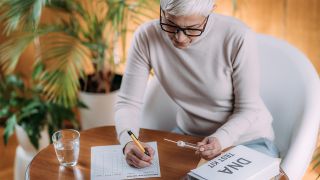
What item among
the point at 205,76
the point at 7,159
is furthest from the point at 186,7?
the point at 7,159

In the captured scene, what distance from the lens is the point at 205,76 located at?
5.21 ft

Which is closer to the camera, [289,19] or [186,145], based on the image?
[186,145]

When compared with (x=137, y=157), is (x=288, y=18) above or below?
above

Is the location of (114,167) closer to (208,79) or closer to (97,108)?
(208,79)

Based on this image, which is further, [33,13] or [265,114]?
[33,13]

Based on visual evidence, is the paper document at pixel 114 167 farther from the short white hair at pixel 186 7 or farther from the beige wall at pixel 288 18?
the beige wall at pixel 288 18

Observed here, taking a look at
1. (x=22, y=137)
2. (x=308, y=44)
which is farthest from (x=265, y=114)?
(x=22, y=137)

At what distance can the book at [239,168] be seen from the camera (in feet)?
3.79

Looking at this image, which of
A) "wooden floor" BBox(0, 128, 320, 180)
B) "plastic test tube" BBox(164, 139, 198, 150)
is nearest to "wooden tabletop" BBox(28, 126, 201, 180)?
"plastic test tube" BBox(164, 139, 198, 150)

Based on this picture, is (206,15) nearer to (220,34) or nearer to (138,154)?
(220,34)

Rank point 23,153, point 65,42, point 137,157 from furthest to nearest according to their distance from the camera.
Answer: point 23,153 → point 65,42 → point 137,157

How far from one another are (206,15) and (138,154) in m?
0.48

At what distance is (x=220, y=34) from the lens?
5.06ft

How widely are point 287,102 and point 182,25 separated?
588 millimetres
